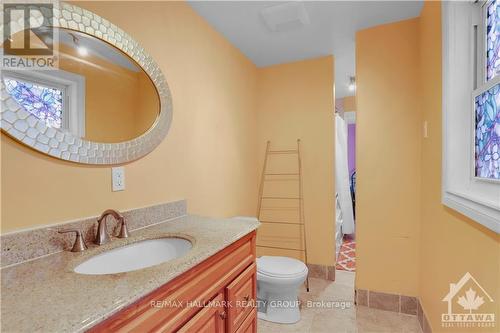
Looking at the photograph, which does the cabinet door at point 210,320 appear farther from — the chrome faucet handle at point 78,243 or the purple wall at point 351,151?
the purple wall at point 351,151

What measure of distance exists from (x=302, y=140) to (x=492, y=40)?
A: 5.50 ft

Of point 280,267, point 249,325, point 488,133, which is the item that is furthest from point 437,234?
point 249,325

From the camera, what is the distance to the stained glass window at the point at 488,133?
102 cm

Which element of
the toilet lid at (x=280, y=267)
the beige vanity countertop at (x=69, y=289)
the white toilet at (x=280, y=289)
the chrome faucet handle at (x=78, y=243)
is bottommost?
the white toilet at (x=280, y=289)

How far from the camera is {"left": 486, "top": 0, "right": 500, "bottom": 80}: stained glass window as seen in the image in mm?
1063

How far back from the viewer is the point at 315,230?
8.59ft

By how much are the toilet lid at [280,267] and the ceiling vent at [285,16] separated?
1.92 meters

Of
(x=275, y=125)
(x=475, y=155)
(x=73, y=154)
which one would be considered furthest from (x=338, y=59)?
(x=73, y=154)

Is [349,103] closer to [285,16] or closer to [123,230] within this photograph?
[285,16]

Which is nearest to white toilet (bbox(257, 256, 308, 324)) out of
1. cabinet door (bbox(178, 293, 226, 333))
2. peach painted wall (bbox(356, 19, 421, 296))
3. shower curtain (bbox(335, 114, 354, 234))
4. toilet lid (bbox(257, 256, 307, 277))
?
toilet lid (bbox(257, 256, 307, 277))

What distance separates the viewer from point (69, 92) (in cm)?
105

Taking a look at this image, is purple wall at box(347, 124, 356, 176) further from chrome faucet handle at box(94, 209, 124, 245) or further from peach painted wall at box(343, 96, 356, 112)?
chrome faucet handle at box(94, 209, 124, 245)

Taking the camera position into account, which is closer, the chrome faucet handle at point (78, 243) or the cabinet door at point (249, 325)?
the chrome faucet handle at point (78, 243)

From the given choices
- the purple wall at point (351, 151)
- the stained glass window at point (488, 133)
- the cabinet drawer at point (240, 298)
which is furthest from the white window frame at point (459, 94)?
the purple wall at point (351, 151)
